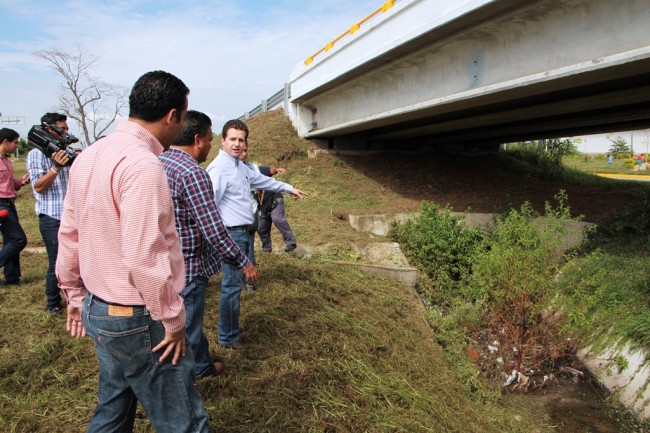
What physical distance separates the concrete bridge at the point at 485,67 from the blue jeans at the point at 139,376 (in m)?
5.32

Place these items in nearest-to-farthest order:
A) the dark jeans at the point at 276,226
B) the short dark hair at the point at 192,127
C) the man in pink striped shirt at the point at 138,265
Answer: the man in pink striped shirt at the point at 138,265 → the short dark hair at the point at 192,127 → the dark jeans at the point at 276,226

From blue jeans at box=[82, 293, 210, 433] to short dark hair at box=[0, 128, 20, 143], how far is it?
448 centimetres

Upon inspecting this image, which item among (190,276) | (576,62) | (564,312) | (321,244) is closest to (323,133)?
Answer: (321,244)

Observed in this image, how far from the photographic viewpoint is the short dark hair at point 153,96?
1818 millimetres

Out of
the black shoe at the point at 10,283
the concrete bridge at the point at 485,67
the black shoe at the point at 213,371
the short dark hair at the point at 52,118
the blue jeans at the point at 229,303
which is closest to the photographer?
the black shoe at the point at 213,371

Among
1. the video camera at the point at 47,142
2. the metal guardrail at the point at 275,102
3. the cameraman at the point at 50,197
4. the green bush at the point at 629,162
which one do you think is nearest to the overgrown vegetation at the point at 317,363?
the cameraman at the point at 50,197

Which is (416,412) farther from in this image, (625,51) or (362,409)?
(625,51)

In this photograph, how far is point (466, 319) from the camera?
19.0ft

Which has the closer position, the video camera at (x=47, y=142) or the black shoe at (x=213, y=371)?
the black shoe at (x=213, y=371)

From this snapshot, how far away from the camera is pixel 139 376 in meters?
1.79

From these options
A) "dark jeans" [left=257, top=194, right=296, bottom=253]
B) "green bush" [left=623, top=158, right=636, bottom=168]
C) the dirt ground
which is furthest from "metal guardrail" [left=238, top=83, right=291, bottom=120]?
"green bush" [left=623, top=158, right=636, bottom=168]

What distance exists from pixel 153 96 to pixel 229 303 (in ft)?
6.80

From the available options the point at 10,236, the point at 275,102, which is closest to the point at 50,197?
the point at 10,236

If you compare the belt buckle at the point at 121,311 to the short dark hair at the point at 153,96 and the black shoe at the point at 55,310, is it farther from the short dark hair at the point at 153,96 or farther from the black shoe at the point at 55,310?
the black shoe at the point at 55,310
